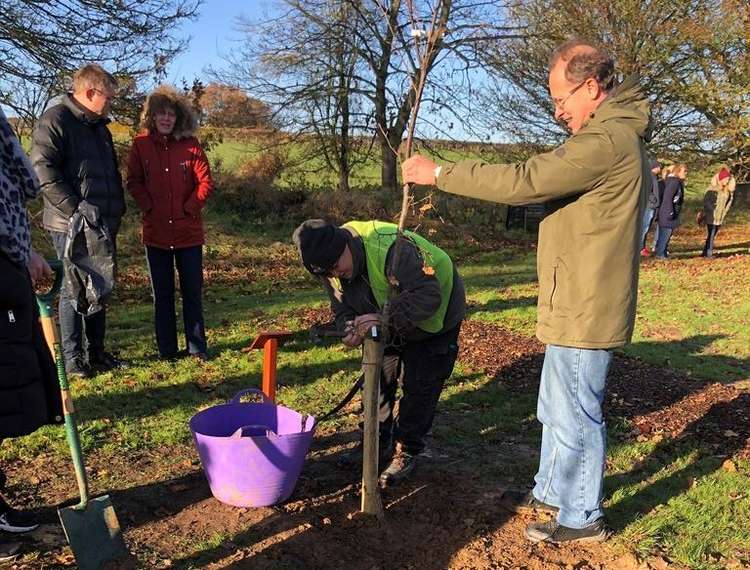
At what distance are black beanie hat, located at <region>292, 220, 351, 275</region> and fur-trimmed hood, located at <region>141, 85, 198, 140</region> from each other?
271 cm

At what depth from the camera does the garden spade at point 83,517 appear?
8.79 ft

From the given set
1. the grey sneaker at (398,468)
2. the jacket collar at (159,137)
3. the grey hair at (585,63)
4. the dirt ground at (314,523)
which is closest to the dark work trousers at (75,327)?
the jacket collar at (159,137)

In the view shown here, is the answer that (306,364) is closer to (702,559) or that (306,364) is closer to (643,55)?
(702,559)

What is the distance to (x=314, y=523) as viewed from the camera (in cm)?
315

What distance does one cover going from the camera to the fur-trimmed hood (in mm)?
5113

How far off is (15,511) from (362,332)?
1.85 meters

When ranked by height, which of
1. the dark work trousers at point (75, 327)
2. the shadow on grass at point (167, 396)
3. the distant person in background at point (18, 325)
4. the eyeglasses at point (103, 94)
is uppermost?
the eyeglasses at point (103, 94)

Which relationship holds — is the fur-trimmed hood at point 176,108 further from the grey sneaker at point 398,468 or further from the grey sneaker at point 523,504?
the grey sneaker at point 523,504

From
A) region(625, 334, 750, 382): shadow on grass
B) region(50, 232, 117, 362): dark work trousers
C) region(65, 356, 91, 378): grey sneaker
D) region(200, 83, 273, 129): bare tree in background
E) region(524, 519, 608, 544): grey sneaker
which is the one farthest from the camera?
region(200, 83, 273, 129): bare tree in background

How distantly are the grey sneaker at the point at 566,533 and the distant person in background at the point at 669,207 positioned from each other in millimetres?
11120

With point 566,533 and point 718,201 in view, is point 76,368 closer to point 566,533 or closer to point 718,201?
point 566,533

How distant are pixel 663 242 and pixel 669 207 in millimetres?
986

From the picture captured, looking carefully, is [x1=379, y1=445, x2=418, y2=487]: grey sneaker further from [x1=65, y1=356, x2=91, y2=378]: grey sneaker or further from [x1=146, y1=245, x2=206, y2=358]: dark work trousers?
[x1=65, y1=356, x2=91, y2=378]: grey sneaker

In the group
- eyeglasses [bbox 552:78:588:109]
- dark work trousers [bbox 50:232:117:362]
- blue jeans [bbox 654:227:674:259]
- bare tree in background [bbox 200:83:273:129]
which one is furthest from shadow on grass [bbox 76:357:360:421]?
bare tree in background [bbox 200:83:273:129]
